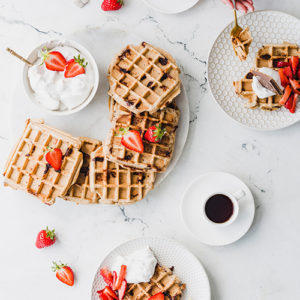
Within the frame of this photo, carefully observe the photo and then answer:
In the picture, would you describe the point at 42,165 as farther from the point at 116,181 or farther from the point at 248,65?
the point at 248,65

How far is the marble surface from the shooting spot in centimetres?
302

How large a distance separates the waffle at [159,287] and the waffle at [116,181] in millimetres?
607

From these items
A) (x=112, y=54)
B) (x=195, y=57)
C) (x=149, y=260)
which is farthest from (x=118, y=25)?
(x=149, y=260)

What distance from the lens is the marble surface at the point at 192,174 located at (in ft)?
→ 9.89

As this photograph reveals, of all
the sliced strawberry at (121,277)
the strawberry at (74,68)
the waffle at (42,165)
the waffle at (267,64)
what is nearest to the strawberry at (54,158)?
the waffle at (42,165)

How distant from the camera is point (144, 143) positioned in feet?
9.21

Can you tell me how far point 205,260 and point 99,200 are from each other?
944 mm

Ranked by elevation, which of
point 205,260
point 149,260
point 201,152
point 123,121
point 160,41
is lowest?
point 205,260

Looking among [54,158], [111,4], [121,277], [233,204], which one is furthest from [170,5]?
[121,277]

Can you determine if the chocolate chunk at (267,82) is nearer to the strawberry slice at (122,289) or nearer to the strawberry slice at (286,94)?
the strawberry slice at (286,94)

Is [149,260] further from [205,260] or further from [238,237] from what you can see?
[238,237]

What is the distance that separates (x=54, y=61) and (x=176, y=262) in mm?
1726

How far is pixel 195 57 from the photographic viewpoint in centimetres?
301

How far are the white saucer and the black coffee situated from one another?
Answer: 0.26 feet
